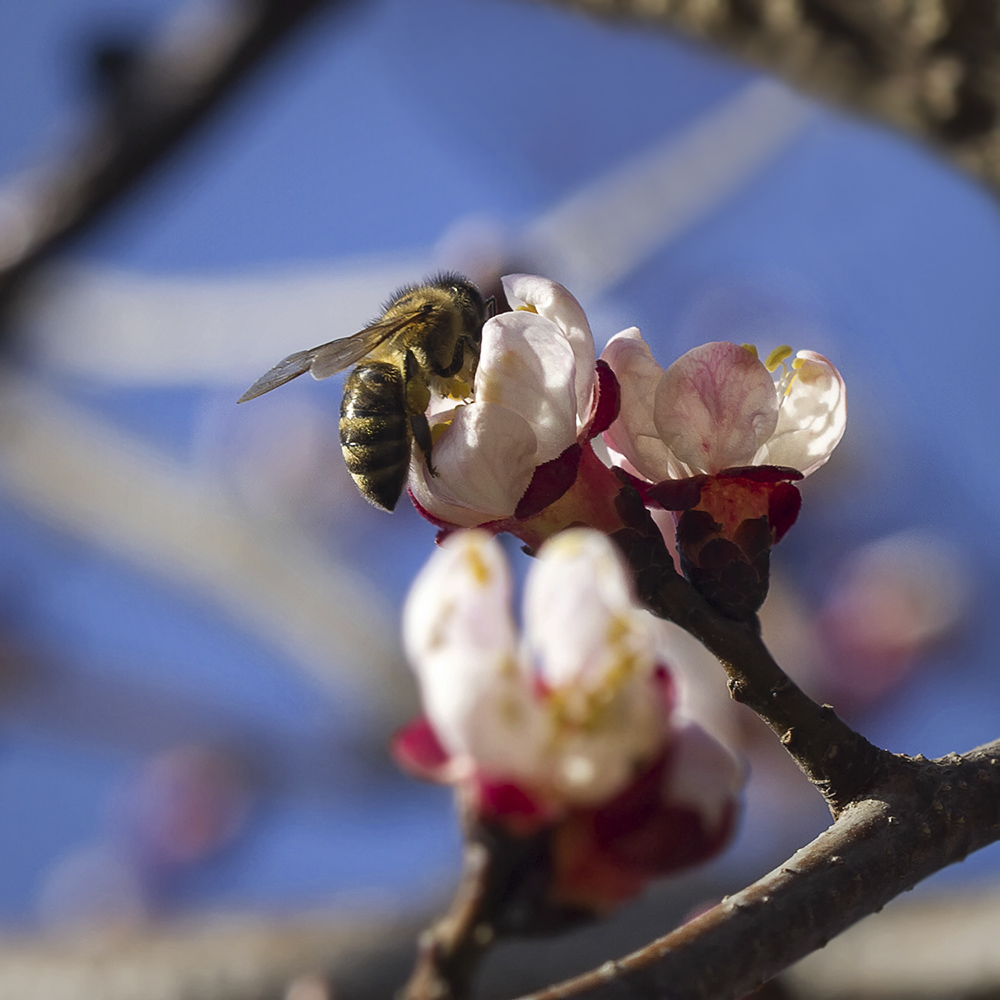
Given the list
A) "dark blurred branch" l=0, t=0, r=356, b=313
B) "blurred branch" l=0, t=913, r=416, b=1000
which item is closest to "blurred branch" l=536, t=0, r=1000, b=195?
"dark blurred branch" l=0, t=0, r=356, b=313

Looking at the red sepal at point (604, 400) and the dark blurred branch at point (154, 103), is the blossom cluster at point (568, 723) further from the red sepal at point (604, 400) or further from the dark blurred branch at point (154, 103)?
the dark blurred branch at point (154, 103)

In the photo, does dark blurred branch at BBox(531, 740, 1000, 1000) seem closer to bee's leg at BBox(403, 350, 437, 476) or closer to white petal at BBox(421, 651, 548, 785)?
white petal at BBox(421, 651, 548, 785)

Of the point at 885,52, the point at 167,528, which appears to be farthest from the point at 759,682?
the point at 167,528

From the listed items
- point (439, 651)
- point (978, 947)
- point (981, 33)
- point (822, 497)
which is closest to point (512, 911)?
point (439, 651)

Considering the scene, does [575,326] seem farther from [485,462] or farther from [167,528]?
[167,528]

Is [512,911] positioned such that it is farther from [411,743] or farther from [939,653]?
[939,653]

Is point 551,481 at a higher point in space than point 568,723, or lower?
higher
